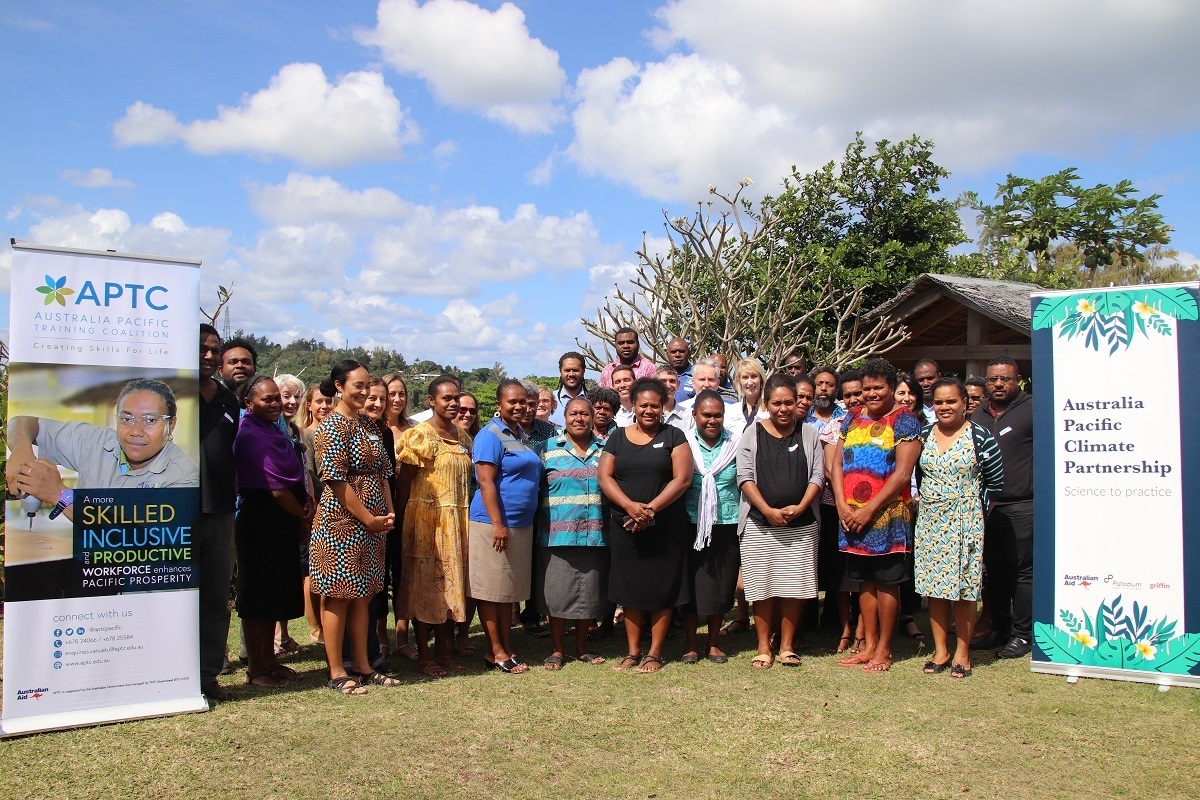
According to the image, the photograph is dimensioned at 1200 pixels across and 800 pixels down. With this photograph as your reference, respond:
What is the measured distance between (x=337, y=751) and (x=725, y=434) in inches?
125

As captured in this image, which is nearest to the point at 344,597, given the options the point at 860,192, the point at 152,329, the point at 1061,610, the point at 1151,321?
the point at 152,329

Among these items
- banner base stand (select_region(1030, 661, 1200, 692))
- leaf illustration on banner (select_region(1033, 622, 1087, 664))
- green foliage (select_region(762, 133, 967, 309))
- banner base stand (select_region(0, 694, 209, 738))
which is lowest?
banner base stand (select_region(1030, 661, 1200, 692))

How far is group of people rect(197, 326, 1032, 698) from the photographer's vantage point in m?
5.32

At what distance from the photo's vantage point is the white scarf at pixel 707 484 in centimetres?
589

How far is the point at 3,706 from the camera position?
4371 mm

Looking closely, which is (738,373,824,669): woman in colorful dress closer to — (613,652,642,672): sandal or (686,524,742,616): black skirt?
(686,524,742,616): black skirt

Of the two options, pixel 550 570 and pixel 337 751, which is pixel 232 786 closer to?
pixel 337 751

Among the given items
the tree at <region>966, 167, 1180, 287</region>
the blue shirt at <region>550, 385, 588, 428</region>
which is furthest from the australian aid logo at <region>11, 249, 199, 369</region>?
the tree at <region>966, 167, 1180, 287</region>

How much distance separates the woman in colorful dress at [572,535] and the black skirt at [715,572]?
0.58 m

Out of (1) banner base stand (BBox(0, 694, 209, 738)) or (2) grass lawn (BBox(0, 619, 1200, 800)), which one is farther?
(1) banner base stand (BBox(0, 694, 209, 738))

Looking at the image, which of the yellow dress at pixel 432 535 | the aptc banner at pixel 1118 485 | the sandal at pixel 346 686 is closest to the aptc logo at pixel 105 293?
the yellow dress at pixel 432 535

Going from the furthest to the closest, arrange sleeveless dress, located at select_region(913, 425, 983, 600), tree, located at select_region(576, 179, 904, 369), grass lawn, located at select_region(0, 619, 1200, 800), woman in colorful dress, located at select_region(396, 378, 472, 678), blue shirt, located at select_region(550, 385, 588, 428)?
tree, located at select_region(576, 179, 904, 369)
blue shirt, located at select_region(550, 385, 588, 428)
woman in colorful dress, located at select_region(396, 378, 472, 678)
sleeveless dress, located at select_region(913, 425, 983, 600)
grass lawn, located at select_region(0, 619, 1200, 800)

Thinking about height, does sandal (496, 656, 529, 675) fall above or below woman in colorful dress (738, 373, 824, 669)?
below

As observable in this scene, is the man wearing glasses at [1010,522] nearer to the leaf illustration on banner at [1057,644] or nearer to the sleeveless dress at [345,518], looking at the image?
the leaf illustration on banner at [1057,644]
